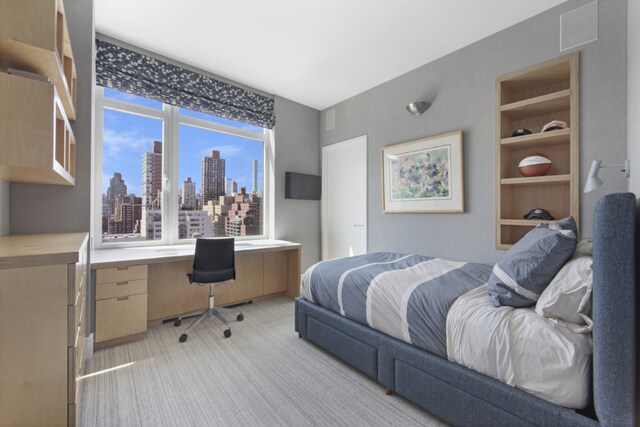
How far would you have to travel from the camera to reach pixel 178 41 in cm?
287

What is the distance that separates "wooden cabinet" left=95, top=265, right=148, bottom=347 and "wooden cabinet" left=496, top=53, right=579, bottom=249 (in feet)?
11.0

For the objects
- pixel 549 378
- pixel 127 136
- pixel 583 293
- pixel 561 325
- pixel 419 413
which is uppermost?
pixel 127 136

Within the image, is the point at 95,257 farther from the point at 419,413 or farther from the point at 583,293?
the point at 583,293

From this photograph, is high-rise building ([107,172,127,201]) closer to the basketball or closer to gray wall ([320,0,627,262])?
gray wall ([320,0,627,262])

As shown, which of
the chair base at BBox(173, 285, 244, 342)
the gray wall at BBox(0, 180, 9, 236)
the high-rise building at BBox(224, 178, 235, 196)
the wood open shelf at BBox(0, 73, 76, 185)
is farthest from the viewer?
the high-rise building at BBox(224, 178, 235, 196)

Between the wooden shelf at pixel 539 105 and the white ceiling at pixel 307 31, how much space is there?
0.76m

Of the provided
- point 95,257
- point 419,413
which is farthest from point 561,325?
point 95,257

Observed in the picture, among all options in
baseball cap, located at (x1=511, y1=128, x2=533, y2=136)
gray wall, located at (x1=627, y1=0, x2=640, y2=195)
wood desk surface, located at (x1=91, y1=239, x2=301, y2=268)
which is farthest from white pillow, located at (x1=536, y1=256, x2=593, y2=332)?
wood desk surface, located at (x1=91, y1=239, x2=301, y2=268)

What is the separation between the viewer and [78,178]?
Answer: 2182 mm

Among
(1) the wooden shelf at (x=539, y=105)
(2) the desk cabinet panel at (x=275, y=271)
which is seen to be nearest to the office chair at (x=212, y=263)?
(2) the desk cabinet panel at (x=275, y=271)

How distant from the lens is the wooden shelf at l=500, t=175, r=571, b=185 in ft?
7.44

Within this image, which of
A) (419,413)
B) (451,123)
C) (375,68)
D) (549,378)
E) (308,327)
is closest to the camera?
(549,378)

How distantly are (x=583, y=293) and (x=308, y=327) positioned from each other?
1869mm

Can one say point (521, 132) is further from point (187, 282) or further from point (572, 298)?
point (187, 282)
